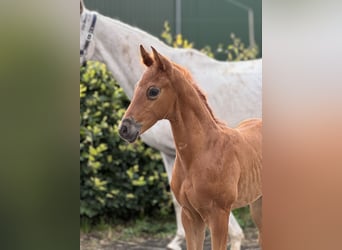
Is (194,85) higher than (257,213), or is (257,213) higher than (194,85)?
(194,85)

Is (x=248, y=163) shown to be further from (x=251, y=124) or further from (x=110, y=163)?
(x=110, y=163)

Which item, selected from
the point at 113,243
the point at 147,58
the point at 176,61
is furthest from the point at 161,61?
the point at 113,243

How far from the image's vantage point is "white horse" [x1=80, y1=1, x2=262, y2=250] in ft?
5.83

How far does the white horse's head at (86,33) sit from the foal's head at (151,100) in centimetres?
33

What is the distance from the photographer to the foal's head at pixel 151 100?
1.58 meters

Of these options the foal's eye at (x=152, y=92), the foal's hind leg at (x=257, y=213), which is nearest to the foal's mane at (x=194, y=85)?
Result: the foal's eye at (x=152, y=92)

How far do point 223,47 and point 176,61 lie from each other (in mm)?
175

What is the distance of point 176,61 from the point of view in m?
1.78

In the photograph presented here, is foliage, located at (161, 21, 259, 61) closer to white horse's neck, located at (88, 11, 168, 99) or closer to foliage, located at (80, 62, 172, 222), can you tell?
white horse's neck, located at (88, 11, 168, 99)
